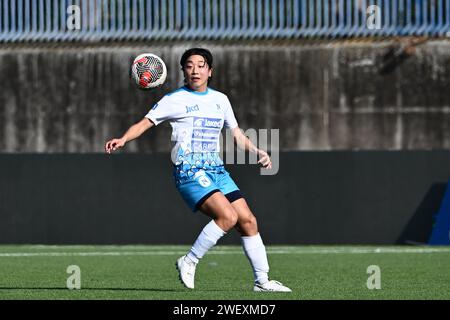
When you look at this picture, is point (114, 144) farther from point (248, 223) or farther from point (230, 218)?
point (248, 223)

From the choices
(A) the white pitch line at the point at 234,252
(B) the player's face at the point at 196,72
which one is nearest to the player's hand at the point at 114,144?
(B) the player's face at the point at 196,72

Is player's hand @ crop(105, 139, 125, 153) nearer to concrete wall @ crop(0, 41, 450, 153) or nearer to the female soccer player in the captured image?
the female soccer player

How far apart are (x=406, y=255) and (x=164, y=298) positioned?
633 cm

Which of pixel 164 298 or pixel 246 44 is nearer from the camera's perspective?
pixel 164 298

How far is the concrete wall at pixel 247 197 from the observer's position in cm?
1788

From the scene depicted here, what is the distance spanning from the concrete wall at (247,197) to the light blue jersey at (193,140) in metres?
7.52

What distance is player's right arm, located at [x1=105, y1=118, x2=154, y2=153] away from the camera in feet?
31.5

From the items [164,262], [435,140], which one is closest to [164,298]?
[164,262]

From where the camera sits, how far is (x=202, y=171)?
10195 millimetres

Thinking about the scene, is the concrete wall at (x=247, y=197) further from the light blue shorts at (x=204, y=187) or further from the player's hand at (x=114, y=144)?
the player's hand at (x=114, y=144)

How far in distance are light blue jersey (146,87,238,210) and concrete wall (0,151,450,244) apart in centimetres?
752
